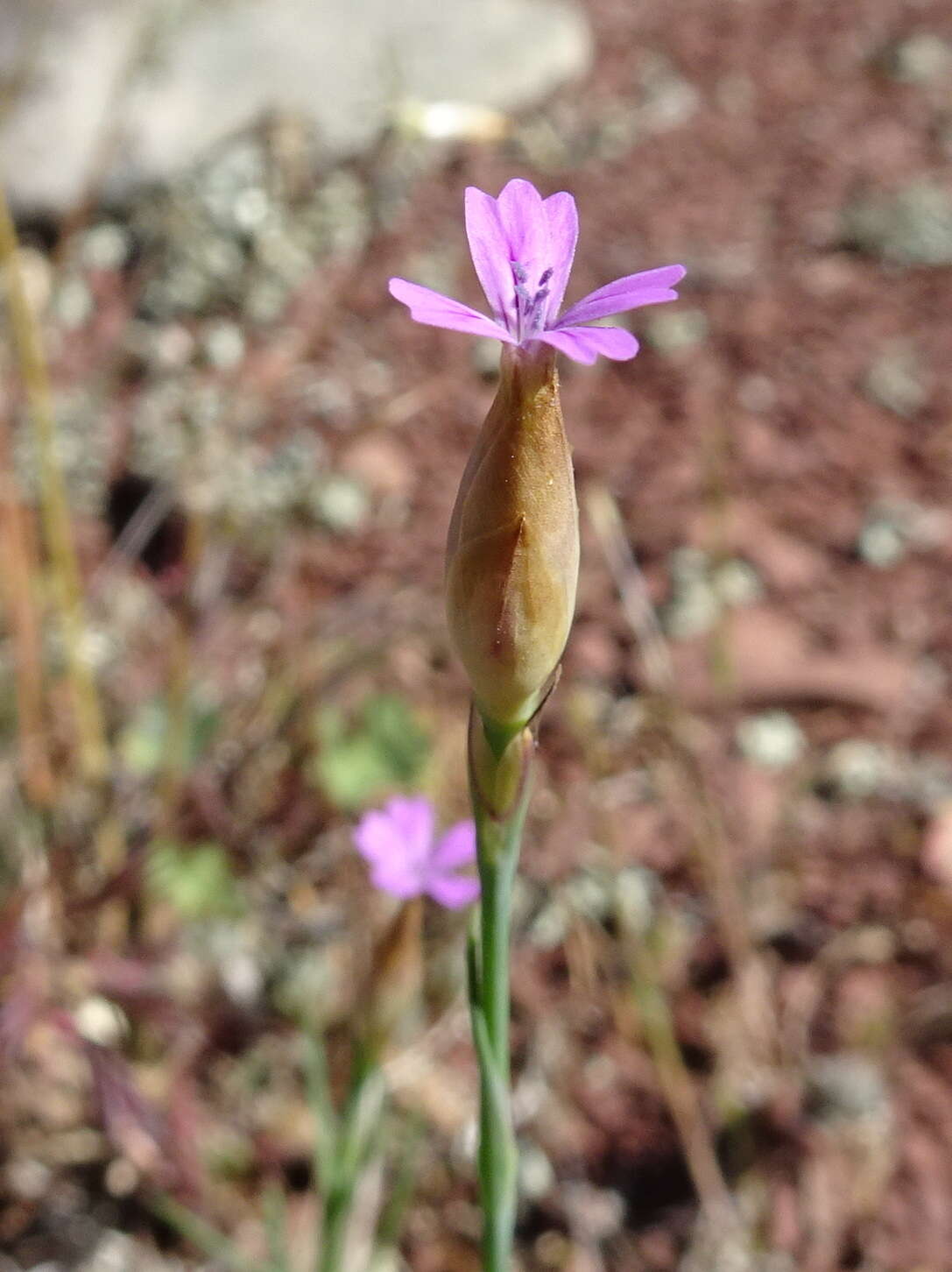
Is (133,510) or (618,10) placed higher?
(618,10)

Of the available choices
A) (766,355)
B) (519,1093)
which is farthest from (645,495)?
(519,1093)

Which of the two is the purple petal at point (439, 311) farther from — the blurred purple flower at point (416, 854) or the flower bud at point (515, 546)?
the blurred purple flower at point (416, 854)

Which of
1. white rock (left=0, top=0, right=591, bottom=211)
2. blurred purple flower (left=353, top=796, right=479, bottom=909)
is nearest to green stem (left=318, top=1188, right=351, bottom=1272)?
blurred purple flower (left=353, top=796, right=479, bottom=909)

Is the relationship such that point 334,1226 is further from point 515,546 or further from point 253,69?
point 253,69

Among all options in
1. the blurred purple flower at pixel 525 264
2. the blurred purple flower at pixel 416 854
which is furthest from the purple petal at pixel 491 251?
the blurred purple flower at pixel 416 854

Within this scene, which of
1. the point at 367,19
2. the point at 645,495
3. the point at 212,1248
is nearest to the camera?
the point at 212,1248

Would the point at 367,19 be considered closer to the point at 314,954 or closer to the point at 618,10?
the point at 618,10
